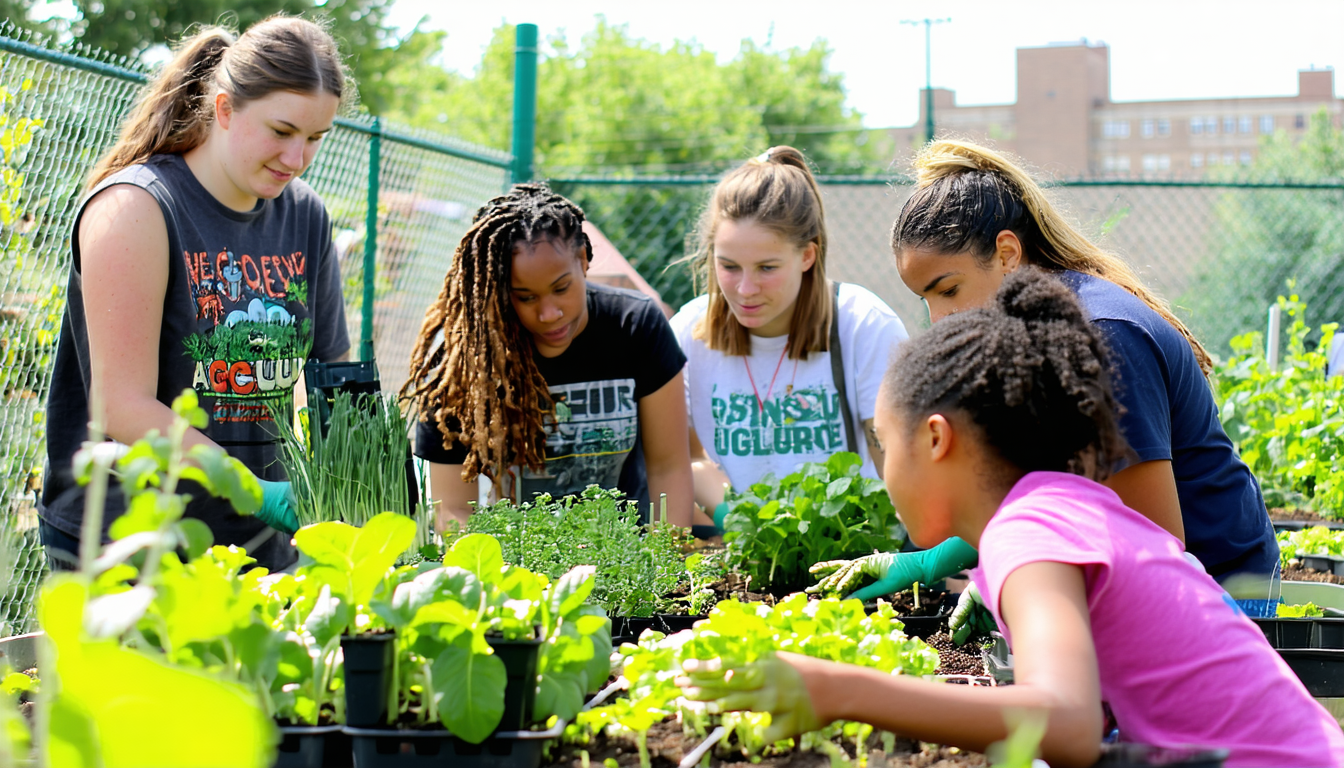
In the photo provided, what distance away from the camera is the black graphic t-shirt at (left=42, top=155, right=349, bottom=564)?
6.55 feet

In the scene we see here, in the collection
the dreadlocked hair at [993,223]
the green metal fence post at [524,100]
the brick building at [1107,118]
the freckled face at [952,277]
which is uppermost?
the brick building at [1107,118]

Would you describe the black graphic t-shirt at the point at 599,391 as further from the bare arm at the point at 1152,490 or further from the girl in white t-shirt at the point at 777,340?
the bare arm at the point at 1152,490

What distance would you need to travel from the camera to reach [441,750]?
1062 mm

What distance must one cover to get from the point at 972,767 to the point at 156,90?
206 cm

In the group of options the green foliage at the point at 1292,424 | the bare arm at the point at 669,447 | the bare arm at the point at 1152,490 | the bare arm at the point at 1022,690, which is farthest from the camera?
the green foliage at the point at 1292,424

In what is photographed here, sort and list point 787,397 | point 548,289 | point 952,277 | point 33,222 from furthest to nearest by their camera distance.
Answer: point 787,397 → point 33,222 → point 548,289 → point 952,277

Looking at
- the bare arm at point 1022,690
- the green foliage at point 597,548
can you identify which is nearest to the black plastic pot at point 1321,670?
the bare arm at point 1022,690

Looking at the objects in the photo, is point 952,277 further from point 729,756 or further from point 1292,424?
point 1292,424

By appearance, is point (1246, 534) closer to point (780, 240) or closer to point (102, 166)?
point (780, 240)

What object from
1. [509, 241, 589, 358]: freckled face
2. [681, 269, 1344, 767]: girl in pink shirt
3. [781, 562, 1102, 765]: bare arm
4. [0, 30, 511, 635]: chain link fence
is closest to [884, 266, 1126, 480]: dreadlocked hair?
[681, 269, 1344, 767]: girl in pink shirt

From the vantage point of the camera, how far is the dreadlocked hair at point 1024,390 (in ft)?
3.76

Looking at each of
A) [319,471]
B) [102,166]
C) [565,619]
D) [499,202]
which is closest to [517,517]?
[319,471]

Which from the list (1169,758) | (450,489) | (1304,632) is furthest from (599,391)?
(1169,758)

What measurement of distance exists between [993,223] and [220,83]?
5.17 ft
